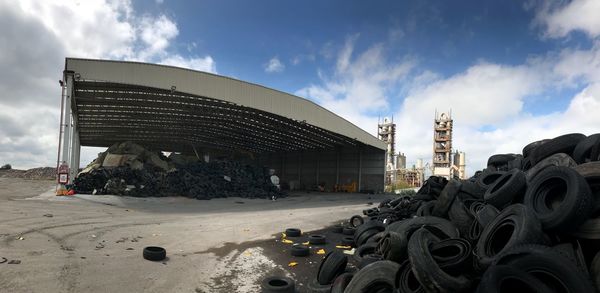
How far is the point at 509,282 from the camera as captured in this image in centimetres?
375

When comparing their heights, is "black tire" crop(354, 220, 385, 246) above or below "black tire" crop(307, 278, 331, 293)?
above

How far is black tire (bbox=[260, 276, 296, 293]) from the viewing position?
5332 millimetres

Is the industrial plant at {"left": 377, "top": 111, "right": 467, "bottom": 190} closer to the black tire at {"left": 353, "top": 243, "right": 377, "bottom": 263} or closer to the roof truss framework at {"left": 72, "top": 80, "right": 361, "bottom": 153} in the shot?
the roof truss framework at {"left": 72, "top": 80, "right": 361, "bottom": 153}

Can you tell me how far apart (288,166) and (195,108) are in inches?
928

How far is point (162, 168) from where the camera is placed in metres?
32.5

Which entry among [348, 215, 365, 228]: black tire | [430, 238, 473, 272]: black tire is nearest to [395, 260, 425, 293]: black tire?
[430, 238, 473, 272]: black tire

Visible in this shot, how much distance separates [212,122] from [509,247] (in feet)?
101

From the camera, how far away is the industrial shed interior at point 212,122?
21.8 meters

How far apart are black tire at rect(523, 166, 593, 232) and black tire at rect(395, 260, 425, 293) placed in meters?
2.03

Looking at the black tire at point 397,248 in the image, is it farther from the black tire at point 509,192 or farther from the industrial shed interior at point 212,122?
the industrial shed interior at point 212,122

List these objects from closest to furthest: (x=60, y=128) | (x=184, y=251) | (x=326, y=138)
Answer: (x=184, y=251)
(x=60, y=128)
(x=326, y=138)

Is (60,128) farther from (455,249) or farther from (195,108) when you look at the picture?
(455,249)

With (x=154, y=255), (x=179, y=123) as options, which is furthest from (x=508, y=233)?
(x=179, y=123)

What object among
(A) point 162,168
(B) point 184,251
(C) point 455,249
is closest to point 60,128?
(A) point 162,168
